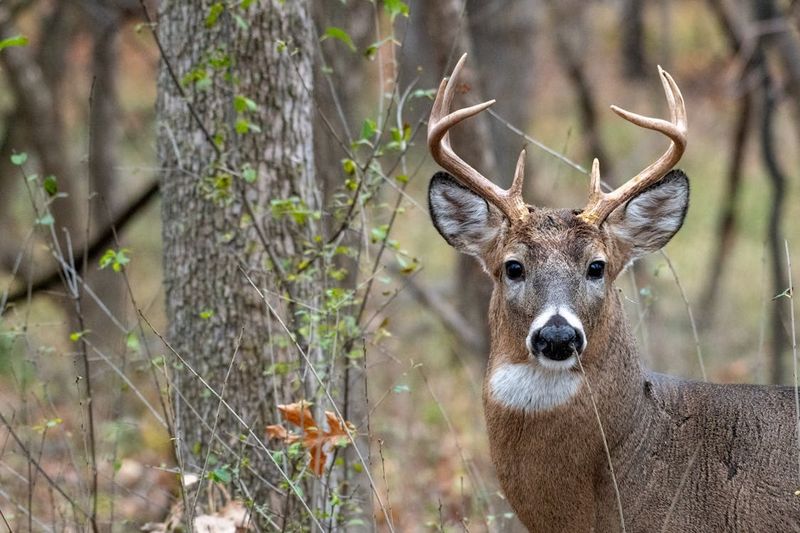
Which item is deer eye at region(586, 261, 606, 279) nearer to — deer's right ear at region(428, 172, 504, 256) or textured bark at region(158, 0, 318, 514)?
deer's right ear at region(428, 172, 504, 256)

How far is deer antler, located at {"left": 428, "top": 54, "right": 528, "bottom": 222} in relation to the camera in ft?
17.0

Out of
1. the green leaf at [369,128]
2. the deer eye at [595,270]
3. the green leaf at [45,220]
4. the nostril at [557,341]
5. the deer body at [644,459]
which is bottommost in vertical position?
the deer body at [644,459]

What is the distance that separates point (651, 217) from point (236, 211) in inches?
73.8

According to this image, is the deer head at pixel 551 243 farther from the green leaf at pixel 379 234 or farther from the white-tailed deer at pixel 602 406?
the green leaf at pixel 379 234

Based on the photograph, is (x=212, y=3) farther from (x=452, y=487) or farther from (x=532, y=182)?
(x=532, y=182)

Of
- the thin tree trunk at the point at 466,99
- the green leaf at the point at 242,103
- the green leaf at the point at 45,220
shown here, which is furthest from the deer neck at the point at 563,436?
the thin tree trunk at the point at 466,99

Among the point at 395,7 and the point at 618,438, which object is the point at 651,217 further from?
the point at 395,7

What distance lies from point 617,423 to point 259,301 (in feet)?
5.77

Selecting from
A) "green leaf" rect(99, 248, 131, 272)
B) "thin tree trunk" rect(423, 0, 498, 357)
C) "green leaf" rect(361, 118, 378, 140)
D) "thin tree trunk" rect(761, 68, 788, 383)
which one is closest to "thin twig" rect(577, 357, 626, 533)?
"green leaf" rect(361, 118, 378, 140)

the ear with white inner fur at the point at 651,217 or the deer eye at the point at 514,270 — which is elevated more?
the ear with white inner fur at the point at 651,217

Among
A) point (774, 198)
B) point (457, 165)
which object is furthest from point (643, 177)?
point (774, 198)

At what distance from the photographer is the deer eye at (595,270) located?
514 centimetres

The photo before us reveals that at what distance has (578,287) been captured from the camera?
16.6 ft

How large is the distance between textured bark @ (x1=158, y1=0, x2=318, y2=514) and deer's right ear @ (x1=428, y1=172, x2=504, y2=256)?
0.75 m
